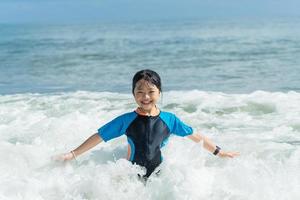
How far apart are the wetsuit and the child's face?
16cm

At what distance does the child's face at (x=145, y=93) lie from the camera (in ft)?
15.0

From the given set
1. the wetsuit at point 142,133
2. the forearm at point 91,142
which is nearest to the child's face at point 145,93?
the wetsuit at point 142,133

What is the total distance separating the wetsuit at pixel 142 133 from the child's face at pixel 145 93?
0.16m

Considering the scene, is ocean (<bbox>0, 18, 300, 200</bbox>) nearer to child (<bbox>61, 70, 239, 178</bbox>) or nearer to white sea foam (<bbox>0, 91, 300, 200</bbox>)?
white sea foam (<bbox>0, 91, 300, 200</bbox>)

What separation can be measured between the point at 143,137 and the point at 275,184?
1.27 meters

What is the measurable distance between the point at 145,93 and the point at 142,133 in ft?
1.25

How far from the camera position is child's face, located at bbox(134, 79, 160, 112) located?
4.56 meters

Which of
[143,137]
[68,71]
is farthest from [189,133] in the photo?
[68,71]

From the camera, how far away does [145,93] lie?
4.59 metres

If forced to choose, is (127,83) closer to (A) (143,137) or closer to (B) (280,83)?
(B) (280,83)

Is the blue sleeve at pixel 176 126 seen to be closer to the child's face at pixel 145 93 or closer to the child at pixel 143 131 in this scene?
the child at pixel 143 131

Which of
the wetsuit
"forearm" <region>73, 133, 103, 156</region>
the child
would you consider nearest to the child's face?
the child

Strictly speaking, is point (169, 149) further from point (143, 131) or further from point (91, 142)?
point (91, 142)

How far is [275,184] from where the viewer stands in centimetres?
475
